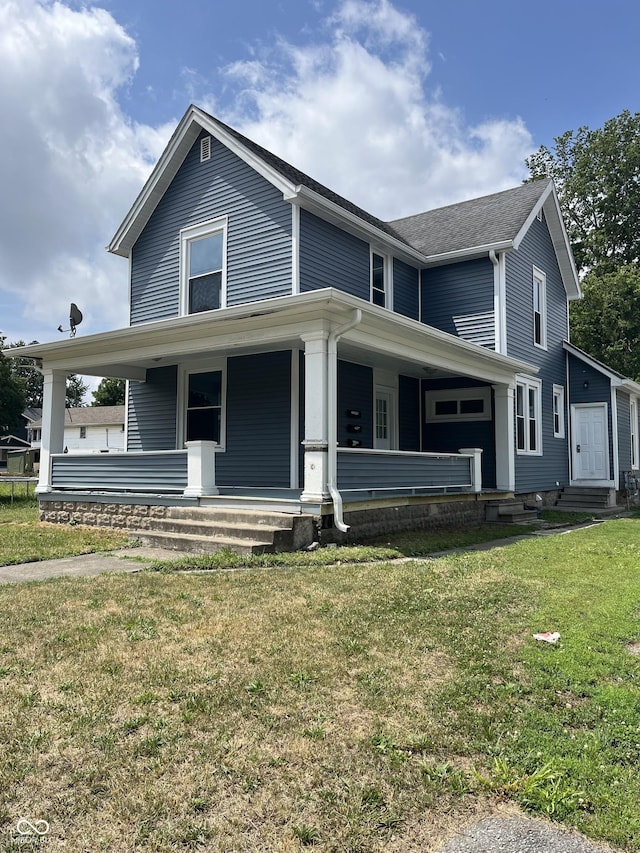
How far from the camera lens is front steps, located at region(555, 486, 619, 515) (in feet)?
50.9

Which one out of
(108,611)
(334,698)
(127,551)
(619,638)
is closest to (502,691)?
(334,698)

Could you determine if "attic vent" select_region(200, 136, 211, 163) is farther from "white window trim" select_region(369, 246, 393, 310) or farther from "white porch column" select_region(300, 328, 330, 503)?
"white porch column" select_region(300, 328, 330, 503)

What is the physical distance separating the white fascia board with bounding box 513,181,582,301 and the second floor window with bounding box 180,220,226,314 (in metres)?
6.75

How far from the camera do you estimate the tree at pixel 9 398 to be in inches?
949

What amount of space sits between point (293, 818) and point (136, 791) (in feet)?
2.07

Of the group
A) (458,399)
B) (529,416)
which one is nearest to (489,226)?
(458,399)

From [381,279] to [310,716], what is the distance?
37.5 feet

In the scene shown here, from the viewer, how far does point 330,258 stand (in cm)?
1188

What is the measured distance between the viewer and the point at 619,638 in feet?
14.2

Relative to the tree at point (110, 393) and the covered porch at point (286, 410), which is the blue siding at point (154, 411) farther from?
the tree at point (110, 393)

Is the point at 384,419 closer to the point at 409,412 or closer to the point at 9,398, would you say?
the point at 409,412

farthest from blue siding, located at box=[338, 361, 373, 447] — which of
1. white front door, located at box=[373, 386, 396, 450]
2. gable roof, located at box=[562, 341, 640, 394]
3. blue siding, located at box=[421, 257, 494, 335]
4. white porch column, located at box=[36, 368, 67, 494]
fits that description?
gable roof, located at box=[562, 341, 640, 394]

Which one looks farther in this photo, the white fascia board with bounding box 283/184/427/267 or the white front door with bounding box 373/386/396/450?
the white front door with bounding box 373/386/396/450

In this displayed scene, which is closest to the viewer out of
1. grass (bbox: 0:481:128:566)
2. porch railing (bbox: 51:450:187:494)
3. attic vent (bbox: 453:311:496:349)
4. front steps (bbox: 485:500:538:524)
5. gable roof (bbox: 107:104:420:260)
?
grass (bbox: 0:481:128:566)
